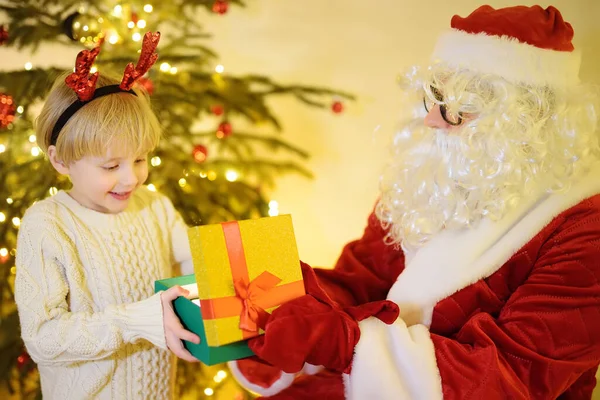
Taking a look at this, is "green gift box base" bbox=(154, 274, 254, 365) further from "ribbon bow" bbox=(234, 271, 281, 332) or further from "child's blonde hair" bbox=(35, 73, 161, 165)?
"child's blonde hair" bbox=(35, 73, 161, 165)

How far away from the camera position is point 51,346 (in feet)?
4.80

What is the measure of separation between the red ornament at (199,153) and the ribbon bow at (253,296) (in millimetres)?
1042

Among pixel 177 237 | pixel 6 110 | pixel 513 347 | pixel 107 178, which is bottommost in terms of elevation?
pixel 513 347

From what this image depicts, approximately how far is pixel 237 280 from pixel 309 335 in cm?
21

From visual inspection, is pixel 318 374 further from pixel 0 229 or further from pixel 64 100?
pixel 0 229

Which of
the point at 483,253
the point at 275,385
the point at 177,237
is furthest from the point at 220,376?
the point at 483,253

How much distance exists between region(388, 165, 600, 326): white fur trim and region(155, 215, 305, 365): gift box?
425mm

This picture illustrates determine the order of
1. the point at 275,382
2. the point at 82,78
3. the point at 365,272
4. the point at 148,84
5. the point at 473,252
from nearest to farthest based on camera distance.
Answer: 1. the point at 82,78
2. the point at 473,252
3. the point at 275,382
4. the point at 365,272
5. the point at 148,84

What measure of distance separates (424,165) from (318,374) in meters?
0.73

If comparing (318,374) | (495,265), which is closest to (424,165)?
(495,265)

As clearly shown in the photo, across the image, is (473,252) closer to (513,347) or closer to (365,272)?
(513,347)

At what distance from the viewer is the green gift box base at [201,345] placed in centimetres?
129

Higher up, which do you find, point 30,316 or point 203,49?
point 203,49

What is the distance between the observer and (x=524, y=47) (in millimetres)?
1582
